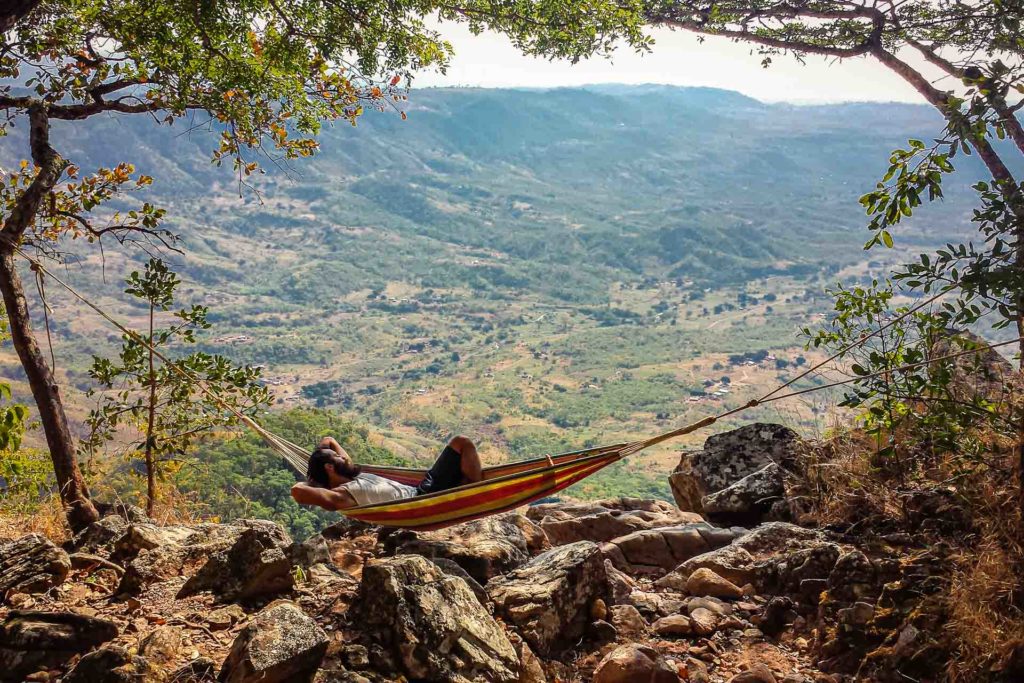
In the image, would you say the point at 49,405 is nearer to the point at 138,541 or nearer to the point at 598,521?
the point at 138,541

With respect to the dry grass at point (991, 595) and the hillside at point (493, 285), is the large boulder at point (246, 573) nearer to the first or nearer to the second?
the dry grass at point (991, 595)

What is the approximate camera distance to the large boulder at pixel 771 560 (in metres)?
3.29

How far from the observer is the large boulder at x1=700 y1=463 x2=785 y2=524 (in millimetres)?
4480

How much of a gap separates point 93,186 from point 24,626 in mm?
2948

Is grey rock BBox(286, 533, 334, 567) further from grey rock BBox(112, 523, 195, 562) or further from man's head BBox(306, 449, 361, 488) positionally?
grey rock BBox(112, 523, 195, 562)

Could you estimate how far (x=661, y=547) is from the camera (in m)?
4.03

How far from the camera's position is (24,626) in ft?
8.02

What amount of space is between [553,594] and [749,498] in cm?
199

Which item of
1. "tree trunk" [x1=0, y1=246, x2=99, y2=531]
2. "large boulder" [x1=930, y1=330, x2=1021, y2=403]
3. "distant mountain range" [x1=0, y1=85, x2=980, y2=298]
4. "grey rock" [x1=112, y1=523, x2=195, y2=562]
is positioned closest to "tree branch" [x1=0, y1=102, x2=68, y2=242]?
"tree trunk" [x1=0, y1=246, x2=99, y2=531]

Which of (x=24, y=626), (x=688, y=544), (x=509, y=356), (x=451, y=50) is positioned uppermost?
A: (x=451, y=50)

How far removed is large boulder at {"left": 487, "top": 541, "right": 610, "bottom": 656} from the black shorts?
0.80 metres

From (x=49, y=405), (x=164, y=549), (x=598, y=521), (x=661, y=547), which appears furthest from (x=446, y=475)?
(x=49, y=405)

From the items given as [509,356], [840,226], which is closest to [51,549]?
[509,356]

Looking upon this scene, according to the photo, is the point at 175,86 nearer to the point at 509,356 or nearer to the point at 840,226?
the point at 509,356
